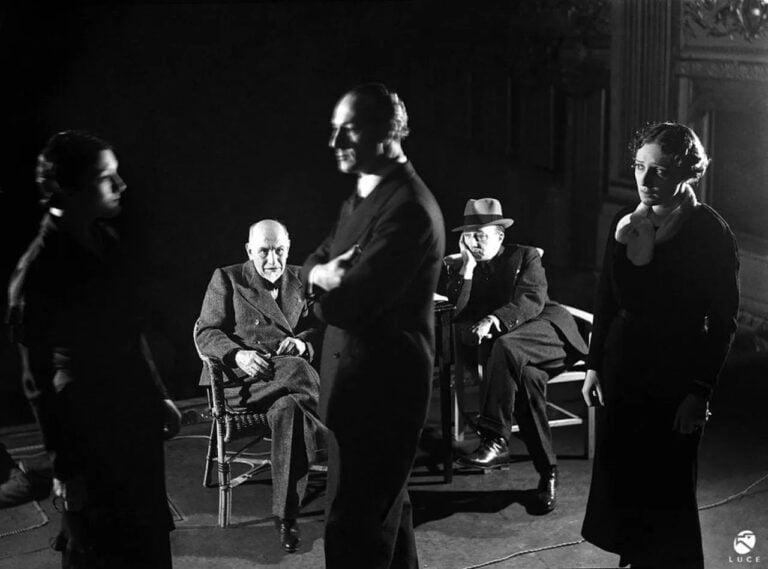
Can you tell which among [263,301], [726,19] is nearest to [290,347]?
[263,301]

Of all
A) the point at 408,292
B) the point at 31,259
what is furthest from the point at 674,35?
the point at 31,259

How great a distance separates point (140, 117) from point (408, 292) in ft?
35.6

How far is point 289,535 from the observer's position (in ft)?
14.4

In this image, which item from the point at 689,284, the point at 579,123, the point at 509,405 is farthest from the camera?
the point at 579,123

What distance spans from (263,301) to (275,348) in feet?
0.66

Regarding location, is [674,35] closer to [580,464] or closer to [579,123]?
[579,123]

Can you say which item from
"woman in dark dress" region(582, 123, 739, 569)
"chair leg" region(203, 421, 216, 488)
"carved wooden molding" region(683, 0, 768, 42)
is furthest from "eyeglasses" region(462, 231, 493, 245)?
"carved wooden molding" region(683, 0, 768, 42)

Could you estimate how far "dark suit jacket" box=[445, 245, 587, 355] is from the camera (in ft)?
16.8

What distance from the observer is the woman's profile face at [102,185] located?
3.19m

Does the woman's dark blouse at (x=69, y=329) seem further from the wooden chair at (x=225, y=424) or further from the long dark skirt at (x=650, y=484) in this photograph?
the long dark skirt at (x=650, y=484)

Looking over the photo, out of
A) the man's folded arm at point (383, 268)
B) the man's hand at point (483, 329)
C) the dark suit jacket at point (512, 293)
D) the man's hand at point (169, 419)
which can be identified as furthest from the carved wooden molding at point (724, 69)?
the man's hand at point (169, 419)

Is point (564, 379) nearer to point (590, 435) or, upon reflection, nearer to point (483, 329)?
point (590, 435)

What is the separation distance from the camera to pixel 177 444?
552cm

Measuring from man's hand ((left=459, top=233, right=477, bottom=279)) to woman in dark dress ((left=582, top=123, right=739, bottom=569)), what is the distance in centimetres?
137
